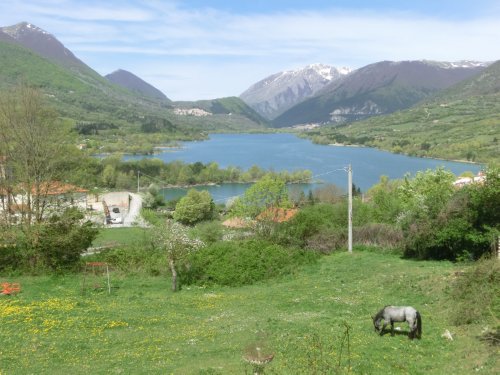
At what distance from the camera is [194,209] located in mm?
91875

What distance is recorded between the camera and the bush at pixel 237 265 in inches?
1102

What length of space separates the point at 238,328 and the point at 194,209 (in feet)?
249

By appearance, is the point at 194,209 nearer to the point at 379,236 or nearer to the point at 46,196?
the point at 379,236

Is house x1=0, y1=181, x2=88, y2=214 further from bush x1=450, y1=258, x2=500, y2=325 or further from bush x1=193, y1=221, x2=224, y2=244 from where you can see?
bush x1=450, y1=258, x2=500, y2=325

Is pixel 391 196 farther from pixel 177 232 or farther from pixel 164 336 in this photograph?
pixel 164 336

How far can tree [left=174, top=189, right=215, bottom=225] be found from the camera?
297 ft

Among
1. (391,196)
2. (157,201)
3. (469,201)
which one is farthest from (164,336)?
(157,201)

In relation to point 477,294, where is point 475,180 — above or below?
above

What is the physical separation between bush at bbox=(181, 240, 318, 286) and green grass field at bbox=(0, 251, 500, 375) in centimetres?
92

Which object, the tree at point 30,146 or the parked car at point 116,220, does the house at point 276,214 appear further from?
the parked car at point 116,220

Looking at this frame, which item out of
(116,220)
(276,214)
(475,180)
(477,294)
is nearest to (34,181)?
(276,214)

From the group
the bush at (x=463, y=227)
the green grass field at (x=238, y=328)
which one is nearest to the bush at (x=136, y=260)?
the green grass field at (x=238, y=328)

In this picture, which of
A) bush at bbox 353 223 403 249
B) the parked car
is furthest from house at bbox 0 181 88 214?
the parked car

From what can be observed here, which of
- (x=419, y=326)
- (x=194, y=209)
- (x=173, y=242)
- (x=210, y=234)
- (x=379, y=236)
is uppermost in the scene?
(x=419, y=326)
